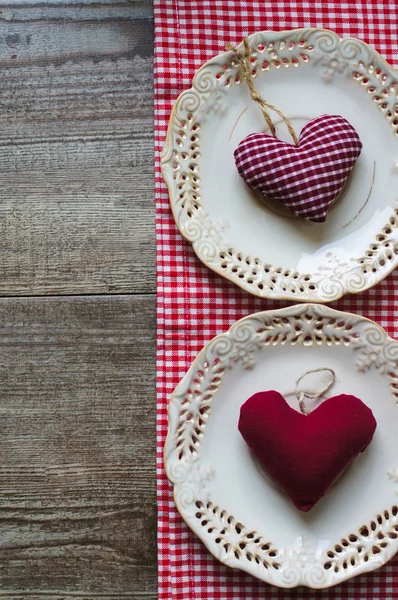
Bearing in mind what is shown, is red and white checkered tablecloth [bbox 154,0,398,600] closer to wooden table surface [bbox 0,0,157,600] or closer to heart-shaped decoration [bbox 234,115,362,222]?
wooden table surface [bbox 0,0,157,600]

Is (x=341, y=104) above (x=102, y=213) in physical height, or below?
above

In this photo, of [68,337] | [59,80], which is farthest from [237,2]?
[68,337]

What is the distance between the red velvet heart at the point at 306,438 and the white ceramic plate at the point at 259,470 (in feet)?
0.13

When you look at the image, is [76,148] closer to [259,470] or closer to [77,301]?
[77,301]

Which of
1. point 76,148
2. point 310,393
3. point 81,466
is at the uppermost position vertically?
point 76,148

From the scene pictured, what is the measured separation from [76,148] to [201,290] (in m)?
0.26

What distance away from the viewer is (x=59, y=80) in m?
0.94

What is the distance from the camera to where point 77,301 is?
3.05ft

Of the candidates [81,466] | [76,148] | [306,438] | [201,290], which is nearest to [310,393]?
[306,438]

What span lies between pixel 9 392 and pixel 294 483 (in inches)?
15.5

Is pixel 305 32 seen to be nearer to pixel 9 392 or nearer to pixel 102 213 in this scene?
pixel 102 213

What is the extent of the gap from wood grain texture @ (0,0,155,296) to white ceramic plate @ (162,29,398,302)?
69 millimetres

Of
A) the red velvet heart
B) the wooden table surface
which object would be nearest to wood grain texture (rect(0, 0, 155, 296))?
the wooden table surface

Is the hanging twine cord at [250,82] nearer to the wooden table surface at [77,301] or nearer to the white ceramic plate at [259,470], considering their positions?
the wooden table surface at [77,301]
